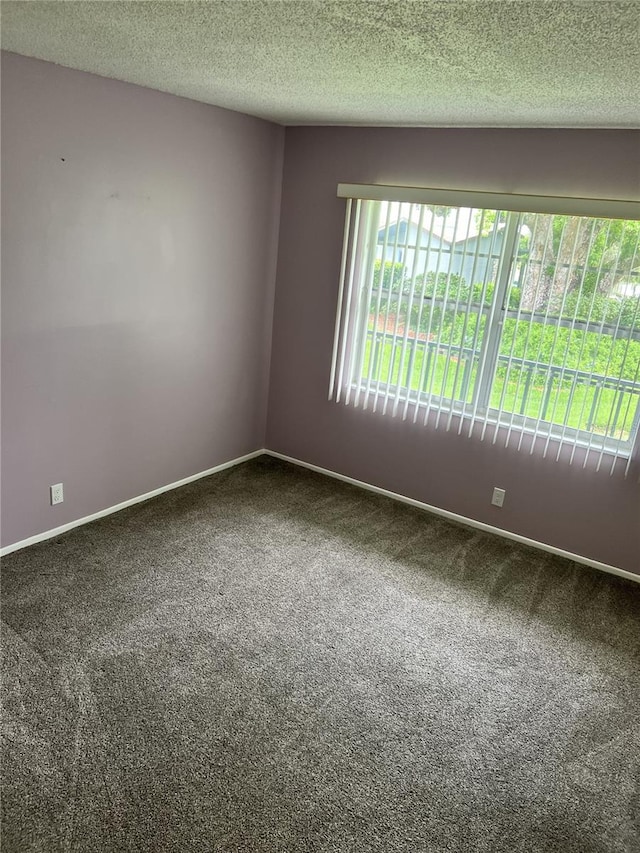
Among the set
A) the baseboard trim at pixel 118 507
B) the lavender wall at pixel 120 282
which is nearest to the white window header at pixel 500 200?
the lavender wall at pixel 120 282

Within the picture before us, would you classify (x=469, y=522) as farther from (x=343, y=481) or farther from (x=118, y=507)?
(x=118, y=507)

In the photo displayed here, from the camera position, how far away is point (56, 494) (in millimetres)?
3148

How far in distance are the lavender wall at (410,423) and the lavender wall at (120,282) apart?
26cm

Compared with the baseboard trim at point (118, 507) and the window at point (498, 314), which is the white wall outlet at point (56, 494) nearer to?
the baseboard trim at point (118, 507)

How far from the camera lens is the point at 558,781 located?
2.05m

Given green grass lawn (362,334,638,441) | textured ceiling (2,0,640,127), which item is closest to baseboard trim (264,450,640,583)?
green grass lawn (362,334,638,441)

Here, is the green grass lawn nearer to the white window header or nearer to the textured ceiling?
the white window header

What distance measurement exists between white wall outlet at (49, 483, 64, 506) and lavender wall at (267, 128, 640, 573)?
5.65 ft

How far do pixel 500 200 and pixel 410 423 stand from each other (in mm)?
1404

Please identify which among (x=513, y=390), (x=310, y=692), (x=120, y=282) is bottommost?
(x=310, y=692)

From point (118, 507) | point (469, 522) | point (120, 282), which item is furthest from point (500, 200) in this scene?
point (118, 507)

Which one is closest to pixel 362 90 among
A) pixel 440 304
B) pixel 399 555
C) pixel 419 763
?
pixel 440 304

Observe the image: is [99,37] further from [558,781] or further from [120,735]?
[558,781]

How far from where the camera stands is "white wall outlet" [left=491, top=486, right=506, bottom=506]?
3.63 metres
